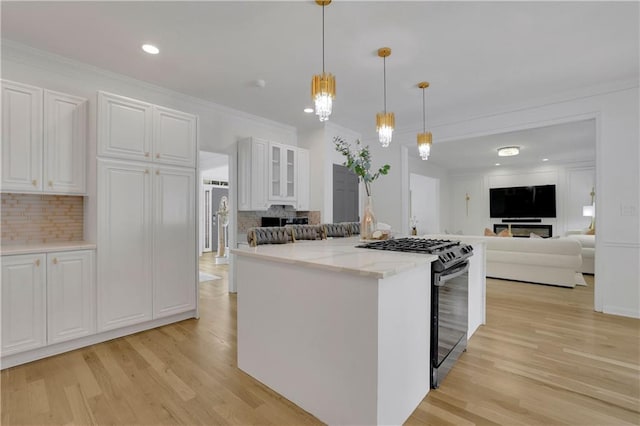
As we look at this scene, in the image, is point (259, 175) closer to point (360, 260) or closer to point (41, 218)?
point (41, 218)

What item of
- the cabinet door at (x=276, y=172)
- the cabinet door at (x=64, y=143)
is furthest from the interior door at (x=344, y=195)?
the cabinet door at (x=64, y=143)

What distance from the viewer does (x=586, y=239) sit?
228 inches

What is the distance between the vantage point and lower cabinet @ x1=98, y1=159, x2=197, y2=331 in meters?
2.80

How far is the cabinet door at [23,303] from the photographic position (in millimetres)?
2291

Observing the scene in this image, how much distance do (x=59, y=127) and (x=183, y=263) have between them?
5.47 ft

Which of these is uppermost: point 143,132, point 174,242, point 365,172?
point 143,132

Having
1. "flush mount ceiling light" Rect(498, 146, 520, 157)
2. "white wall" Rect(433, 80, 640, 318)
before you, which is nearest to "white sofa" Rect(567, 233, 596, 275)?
"flush mount ceiling light" Rect(498, 146, 520, 157)

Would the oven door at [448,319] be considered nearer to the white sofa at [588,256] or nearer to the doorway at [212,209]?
the white sofa at [588,256]

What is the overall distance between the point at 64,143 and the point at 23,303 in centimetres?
136

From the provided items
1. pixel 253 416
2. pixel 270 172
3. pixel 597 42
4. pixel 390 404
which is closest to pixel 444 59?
pixel 597 42

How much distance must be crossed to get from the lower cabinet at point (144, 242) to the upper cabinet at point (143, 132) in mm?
112

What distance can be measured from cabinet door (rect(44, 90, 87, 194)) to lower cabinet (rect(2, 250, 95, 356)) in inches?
25.0

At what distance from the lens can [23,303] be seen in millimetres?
2363

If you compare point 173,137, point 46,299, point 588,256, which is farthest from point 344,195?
point 588,256
